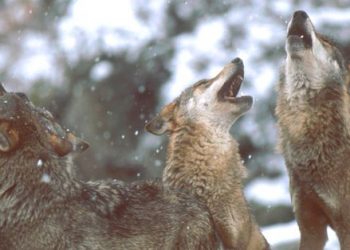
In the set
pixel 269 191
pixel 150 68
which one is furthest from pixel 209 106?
pixel 150 68

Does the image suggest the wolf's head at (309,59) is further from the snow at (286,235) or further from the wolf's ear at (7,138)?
the wolf's ear at (7,138)

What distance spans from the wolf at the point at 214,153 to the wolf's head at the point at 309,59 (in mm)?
426

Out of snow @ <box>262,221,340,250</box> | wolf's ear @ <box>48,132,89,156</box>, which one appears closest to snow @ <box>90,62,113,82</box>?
snow @ <box>262,221,340,250</box>

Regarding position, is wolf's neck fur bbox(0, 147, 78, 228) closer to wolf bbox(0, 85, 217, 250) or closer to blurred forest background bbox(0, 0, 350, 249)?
wolf bbox(0, 85, 217, 250)

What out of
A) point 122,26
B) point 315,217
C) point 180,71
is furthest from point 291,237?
point 122,26

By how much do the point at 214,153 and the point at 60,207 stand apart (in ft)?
4.92

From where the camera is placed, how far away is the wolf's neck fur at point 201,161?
6.24m

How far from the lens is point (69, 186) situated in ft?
17.9

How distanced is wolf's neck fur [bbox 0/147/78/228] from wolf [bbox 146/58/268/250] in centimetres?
112

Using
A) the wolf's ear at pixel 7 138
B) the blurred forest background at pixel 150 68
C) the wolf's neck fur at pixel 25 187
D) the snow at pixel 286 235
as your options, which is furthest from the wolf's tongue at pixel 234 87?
the blurred forest background at pixel 150 68

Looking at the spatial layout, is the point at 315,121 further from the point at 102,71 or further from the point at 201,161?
the point at 102,71

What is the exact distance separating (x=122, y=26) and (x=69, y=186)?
6.92 metres

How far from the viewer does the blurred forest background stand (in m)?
11.0

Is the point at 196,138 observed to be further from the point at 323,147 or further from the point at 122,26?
the point at 122,26
